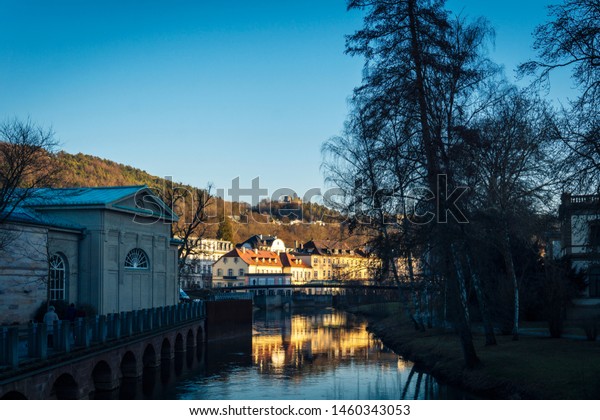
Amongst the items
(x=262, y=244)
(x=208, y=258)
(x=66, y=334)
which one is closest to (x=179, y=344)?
(x=66, y=334)

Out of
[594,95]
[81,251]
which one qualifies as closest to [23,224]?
[81,251]

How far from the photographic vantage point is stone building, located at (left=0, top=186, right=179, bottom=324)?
105 feet

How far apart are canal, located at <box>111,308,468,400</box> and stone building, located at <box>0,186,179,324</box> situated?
532 cm

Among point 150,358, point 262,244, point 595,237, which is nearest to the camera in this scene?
point 595,237

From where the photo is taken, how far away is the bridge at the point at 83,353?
18.7 meters

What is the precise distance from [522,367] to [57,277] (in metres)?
23.5

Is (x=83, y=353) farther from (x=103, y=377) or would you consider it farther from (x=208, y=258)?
(x=208, y=258)

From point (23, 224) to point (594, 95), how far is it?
2495 centimetres

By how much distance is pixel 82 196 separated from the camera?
39969 mm

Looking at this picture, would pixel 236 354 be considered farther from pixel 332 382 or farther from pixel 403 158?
pixel 403 158

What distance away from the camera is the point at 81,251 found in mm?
37781

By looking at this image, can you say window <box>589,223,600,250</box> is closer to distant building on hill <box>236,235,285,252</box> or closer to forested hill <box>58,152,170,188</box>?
forested hill <box>58,152,170,188</box>

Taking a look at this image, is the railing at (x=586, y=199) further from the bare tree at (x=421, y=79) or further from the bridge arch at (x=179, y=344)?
the bridge arch at (x=179, y=344)

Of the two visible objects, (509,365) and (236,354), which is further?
(236,354)
